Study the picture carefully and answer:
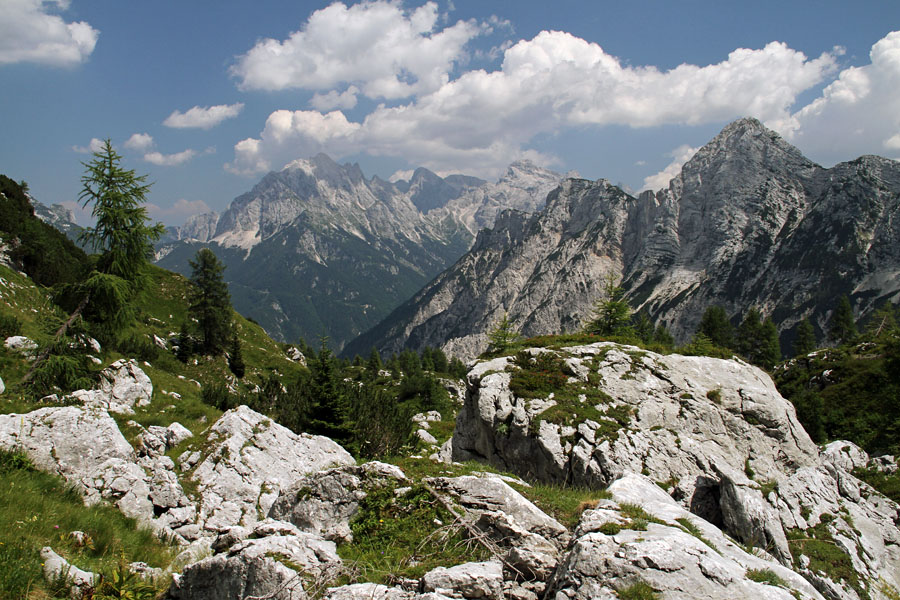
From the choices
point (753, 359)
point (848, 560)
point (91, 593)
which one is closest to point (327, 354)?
point (91, 593)

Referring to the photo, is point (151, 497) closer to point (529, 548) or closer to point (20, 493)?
point (20, 493)

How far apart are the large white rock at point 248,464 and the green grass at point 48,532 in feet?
11.6

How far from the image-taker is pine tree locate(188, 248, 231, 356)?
4600cm

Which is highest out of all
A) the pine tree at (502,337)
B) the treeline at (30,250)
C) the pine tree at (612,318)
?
the treeline at (30,250)

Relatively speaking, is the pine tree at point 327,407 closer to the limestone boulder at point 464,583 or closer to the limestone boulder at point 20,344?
the limestone boulder at point 20,344

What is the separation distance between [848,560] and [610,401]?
29.6 feet

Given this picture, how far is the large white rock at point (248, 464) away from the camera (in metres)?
14.2

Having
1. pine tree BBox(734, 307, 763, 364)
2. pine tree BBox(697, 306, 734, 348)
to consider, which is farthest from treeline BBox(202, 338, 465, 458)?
pine tree BBox(734, 307, 763, 364)

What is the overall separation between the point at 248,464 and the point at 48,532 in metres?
8.60

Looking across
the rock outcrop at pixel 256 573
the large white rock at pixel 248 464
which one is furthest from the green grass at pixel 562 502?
the large white rock at pixel 248 464

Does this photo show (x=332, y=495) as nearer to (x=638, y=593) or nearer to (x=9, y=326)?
(x=638, y=593)

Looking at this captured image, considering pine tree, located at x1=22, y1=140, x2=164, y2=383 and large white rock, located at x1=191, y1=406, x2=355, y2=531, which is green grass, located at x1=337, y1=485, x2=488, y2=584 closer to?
large white rock, located at x1=191, y1=406, x2=355, y2=531

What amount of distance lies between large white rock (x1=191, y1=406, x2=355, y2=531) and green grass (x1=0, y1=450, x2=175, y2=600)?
354 cm

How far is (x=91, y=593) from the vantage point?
621 cm
